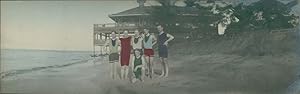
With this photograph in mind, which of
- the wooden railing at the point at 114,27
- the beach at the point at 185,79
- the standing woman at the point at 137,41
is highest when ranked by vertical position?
the wooden railing at the point at 114,27

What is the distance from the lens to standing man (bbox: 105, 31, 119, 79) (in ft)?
6.15

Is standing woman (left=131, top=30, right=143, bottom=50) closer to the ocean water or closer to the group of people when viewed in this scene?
the group of people

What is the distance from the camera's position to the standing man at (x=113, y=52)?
187cm

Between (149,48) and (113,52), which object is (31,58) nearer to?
(113,52)

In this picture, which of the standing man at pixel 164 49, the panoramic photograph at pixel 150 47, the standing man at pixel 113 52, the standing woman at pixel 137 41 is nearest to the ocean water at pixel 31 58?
the panoramic photograph at pixel 150 47

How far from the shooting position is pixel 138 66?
6.14ft

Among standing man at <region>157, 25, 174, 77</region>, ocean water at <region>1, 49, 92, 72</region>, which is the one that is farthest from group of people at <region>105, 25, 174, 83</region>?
ocean water at <region>1, 49, 92, 72</region>

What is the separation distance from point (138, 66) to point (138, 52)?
0.07 metres

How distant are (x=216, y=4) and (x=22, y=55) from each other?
96 centimetres

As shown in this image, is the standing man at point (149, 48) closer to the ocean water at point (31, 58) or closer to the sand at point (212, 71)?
the sand at point (212, 71)

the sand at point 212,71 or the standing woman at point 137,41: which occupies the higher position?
the standing woman at point 137,41

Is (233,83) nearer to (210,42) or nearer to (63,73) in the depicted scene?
(210,42)

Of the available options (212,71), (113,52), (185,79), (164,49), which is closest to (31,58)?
(113,52)

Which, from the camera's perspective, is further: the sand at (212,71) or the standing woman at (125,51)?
the standing woman at (125,51)
